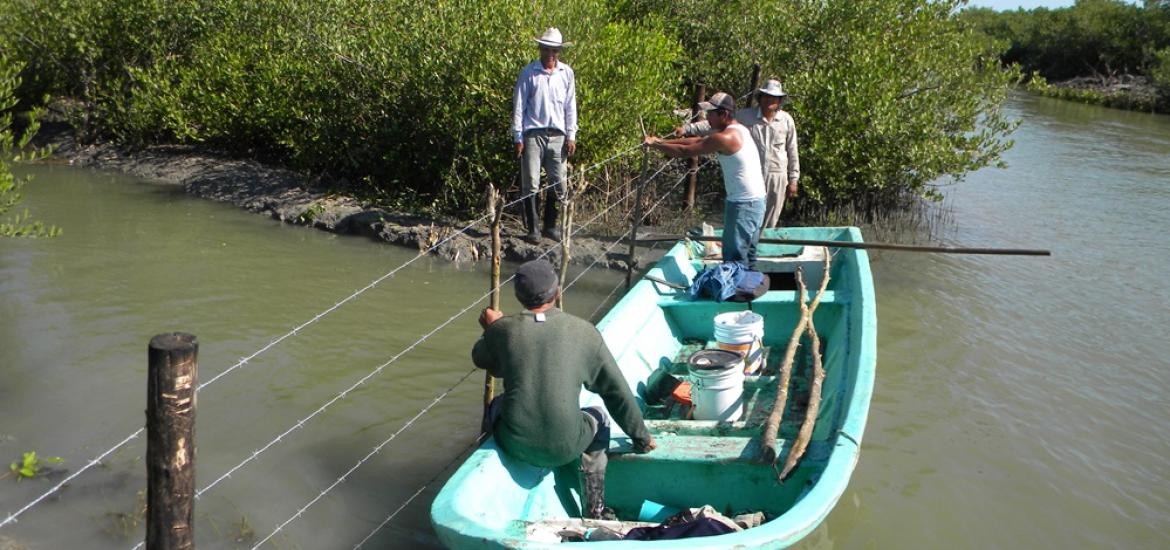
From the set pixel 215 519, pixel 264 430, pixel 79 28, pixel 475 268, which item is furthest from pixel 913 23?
pixel 79 28

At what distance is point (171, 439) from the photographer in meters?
3.10

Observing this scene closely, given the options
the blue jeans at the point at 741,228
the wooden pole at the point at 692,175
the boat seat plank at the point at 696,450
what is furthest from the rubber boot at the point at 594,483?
the wooden pole at the point at 692,175

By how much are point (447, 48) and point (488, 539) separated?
7.66 metres

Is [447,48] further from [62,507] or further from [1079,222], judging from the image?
[1079,222]

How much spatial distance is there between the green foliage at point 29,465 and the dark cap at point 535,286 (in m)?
3.13

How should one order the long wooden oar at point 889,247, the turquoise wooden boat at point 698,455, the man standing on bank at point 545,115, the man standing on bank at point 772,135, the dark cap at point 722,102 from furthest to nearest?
the man standing on bank at point 545,115 → the man standing on bank at point 772,135 → the long wooden oar at point 889,247 → the dark cap at point 722,102 → the turquoise wooden boat at point 698,455

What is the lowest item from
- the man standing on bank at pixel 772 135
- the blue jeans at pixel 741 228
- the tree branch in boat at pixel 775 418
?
the tree branch in boat at pixel 775 418

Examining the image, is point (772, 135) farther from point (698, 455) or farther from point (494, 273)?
point (698, 455)

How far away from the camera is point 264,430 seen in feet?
20.2

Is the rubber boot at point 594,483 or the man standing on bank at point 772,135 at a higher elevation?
the man standing on bank at point 772,135

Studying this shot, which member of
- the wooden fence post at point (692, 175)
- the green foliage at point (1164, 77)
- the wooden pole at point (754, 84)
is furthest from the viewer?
the green foliage at point (1164, 77)

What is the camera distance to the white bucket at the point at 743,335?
→ 6.08m

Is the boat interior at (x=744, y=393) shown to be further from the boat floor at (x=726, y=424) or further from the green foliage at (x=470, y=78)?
the green foliage at (x=470, y=78)

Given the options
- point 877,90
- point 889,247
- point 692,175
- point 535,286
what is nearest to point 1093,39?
point 877,90
